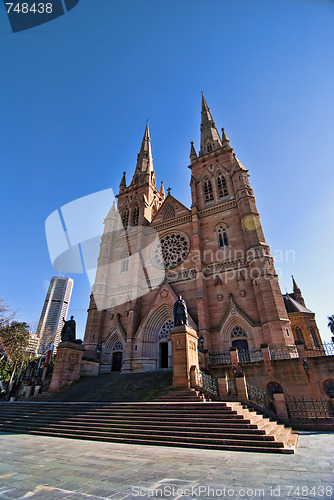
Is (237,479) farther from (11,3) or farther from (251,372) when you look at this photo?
(11,3)

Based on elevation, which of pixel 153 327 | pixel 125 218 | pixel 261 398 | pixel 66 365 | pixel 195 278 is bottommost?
pixel 261 398

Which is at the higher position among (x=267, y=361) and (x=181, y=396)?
(x=267, y=361)

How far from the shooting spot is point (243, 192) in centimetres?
2231

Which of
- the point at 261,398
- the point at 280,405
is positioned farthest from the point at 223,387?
the point at 261,398

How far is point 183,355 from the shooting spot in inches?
440

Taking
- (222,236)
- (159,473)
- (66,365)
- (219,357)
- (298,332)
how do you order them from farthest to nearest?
(298,332), (222,236), (219,357), (66,365), (159,473)

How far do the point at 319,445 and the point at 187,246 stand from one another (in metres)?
18.3

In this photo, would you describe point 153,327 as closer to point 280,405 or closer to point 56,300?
point 280,405

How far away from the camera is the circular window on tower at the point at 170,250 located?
23.7 m

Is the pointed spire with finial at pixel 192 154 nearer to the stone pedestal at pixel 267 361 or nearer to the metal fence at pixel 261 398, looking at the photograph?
the stone pedestal at pixel 267 361

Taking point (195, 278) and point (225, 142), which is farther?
point (225, 142)

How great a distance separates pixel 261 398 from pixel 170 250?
51.2 feet

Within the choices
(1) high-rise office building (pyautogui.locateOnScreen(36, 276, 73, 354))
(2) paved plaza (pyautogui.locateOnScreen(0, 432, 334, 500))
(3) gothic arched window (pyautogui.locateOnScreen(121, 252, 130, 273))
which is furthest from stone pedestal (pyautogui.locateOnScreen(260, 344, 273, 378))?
(1) high-rise office building (pyautogui.locateOnScreen(36, 276, 73, 354))

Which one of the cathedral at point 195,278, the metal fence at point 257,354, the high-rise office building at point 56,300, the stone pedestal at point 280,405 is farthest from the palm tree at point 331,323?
the high-rise office building at point 56,300
